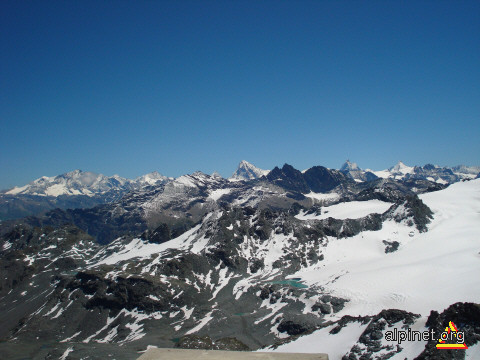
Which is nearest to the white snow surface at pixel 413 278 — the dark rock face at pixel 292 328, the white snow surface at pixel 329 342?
the dark rock face at pixel 292 328

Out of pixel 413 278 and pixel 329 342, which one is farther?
pixel 413 278

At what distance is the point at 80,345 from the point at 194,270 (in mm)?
80990

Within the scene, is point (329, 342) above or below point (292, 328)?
above

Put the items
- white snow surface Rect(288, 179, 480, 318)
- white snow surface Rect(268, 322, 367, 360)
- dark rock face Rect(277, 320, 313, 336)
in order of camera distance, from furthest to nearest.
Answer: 1. dark rock face Rect(277, 320, 313, 336)
2. white snow surface Rect(288, 179, 480, 318)
3. white snow surface Rect(268, 322, 367, 360)

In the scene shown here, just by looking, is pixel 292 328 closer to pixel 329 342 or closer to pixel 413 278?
pixel 329 342

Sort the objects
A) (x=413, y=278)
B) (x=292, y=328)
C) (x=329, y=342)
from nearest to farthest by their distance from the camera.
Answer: (x=329, y=342) < (x=292, y=328) < (x=413, y=278)

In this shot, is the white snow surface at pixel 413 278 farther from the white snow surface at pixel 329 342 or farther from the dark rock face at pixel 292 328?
the white snow surface at pixel 329 342

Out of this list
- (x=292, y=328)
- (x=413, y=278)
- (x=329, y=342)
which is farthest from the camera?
(x=413, y=278)

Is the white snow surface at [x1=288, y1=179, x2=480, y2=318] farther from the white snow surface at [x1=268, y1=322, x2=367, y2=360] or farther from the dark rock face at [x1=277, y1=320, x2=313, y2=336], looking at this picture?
the white snow surface at [x1=268, y1=322, x2=367, y2=360]

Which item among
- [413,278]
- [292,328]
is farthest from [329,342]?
[413,278]

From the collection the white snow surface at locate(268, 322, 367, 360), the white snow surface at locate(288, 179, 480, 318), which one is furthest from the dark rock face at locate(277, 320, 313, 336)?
the white snow surface at locate(268, 322, 367, 360)

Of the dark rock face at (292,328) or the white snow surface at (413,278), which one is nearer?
the white snow surface at (413,278)

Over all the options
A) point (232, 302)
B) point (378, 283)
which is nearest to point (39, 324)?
point (232, 302)

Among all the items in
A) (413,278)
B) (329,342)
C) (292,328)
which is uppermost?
(413,278)
